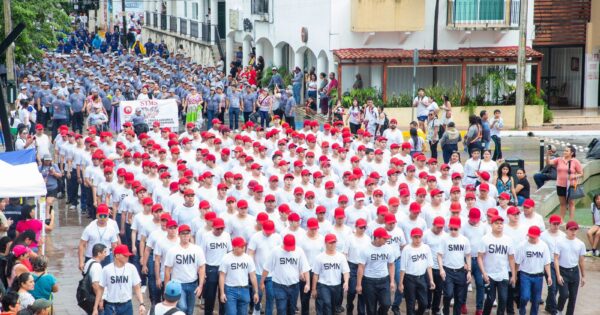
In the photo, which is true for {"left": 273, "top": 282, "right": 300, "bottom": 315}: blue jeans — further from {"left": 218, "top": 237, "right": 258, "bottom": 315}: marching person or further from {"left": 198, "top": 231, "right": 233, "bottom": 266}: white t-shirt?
{"left": 198, "top": 231, "right": 233, "bottom": 266}: white t-shirt

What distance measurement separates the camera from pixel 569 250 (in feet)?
51.6

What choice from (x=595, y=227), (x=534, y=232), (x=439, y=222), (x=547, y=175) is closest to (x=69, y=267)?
(x=439, y=222)

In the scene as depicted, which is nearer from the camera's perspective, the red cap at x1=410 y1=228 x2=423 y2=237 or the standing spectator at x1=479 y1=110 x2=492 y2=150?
the red cap at x1=410 y1=228 x2=423 y2=237

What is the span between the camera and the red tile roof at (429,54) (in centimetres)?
3547

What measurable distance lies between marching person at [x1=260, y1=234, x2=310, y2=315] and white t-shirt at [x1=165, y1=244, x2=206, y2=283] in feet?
3.14

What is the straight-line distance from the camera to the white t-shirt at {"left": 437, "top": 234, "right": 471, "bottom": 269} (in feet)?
51.6

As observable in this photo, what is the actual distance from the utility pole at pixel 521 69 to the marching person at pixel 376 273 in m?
19.6

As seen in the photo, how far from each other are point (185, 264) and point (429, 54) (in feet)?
74.9

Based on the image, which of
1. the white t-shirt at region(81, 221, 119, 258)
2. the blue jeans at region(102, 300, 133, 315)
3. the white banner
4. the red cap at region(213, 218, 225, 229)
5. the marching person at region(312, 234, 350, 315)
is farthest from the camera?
the white banner

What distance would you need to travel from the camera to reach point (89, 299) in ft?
45.0

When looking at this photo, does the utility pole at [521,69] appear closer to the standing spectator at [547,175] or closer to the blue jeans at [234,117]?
the blue jeans at [234,117]

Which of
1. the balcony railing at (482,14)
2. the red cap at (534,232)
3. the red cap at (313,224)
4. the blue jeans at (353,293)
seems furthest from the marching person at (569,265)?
the balcony railing at (482,14)

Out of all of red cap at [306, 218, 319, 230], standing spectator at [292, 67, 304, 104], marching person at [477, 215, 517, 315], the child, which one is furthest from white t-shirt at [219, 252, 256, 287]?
standing spectator at [292, 67, 304, 104]

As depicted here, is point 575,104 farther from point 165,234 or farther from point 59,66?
point 165,234
